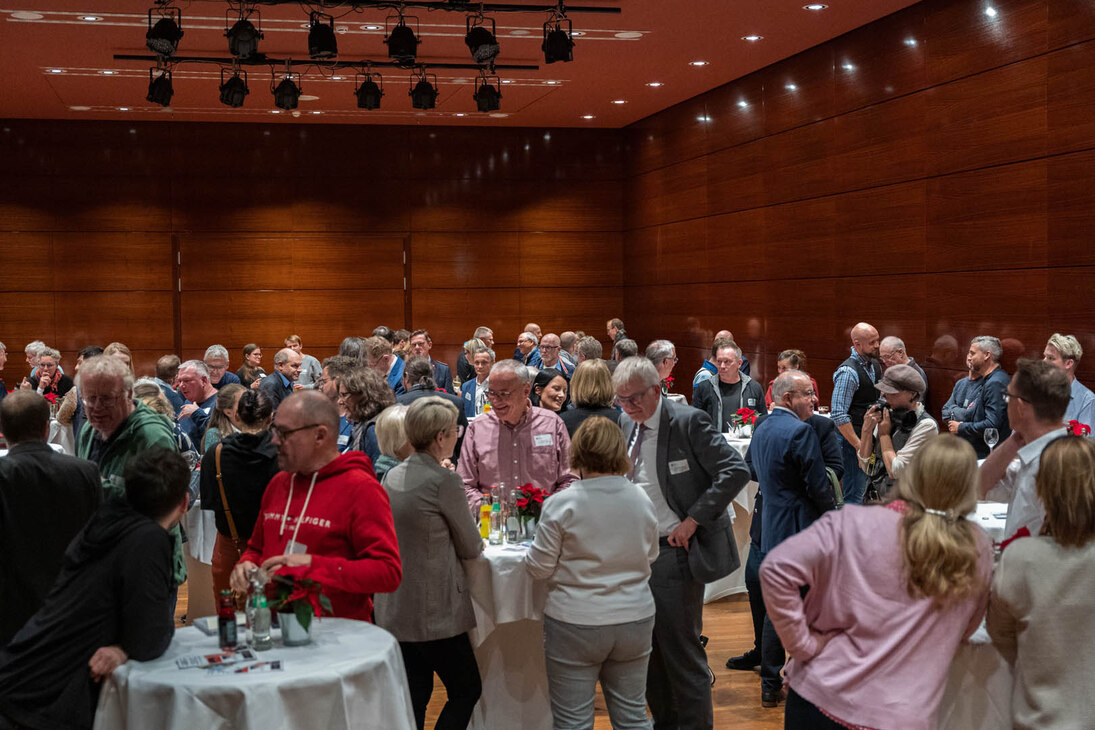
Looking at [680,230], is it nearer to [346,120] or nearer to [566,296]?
[566,296]

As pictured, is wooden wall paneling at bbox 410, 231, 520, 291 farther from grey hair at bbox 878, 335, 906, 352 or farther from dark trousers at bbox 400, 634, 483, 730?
dark trousers at bbox 400, 634, 483, 730

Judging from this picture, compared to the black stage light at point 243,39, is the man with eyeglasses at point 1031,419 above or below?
below

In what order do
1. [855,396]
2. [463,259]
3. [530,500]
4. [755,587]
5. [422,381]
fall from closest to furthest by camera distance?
[530,500] → [755,587] → [422,381] → [855,396] → [463,259]

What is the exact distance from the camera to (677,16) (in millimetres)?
9242

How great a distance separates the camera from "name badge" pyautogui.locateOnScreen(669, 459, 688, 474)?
13.4 feet

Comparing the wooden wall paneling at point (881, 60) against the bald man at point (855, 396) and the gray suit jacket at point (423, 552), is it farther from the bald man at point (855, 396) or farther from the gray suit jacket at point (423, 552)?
the gray suit jacket at point (423, 552)

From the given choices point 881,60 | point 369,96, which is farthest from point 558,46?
point 881,60

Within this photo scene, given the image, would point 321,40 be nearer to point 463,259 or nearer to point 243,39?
point 243,39

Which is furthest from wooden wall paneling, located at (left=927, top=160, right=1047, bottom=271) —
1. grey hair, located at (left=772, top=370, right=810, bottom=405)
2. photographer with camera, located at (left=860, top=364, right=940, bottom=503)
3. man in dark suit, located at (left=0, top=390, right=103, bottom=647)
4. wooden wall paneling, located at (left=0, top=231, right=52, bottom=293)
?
wooden wall paneling, located at (left=0, top=231, right=52, bottom=293)

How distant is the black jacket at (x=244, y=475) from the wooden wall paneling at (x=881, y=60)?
6906mm

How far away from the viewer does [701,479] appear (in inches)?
162

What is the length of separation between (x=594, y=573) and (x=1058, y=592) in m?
1.42

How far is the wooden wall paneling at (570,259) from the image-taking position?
15.7 m

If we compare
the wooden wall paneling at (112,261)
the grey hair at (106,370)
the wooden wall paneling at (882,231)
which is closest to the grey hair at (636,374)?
the grey hair at (106,370)
